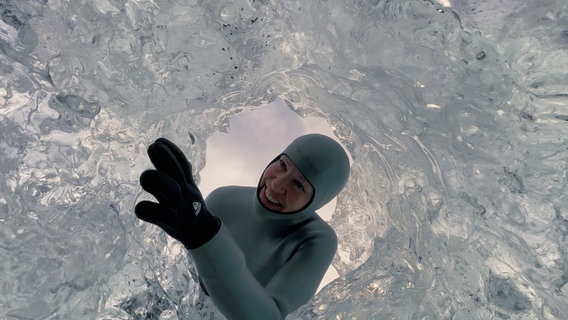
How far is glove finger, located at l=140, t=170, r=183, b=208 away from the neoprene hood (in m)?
1.16

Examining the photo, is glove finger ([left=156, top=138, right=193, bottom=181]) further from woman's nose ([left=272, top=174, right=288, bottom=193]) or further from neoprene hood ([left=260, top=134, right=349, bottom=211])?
neoprene hood ([left=260, top=134, right=349, bottom=211])

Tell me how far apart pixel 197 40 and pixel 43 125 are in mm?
1249

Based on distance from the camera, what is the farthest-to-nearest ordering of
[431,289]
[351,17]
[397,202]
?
[397,202] → [431,289] → [351,17]

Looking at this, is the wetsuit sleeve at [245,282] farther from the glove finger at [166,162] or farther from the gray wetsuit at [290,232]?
the glove finger at [166,162]

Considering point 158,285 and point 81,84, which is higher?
point 81,84

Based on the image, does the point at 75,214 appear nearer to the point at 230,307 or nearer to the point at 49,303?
the point at 49,303

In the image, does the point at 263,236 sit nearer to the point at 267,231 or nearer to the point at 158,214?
the point at 267,231

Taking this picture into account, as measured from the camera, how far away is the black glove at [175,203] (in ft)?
7.03

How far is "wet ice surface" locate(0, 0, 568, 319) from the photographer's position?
303 cm

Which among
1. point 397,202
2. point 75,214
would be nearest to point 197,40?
point 75,214

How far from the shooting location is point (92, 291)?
3693mm

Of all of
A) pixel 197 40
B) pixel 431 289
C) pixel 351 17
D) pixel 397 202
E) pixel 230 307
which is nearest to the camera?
pixel 230 307

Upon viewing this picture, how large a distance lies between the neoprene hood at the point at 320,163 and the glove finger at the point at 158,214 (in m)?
1.17

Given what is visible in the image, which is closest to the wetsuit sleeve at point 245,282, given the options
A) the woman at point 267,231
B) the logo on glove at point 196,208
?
the woman at point 267,231
